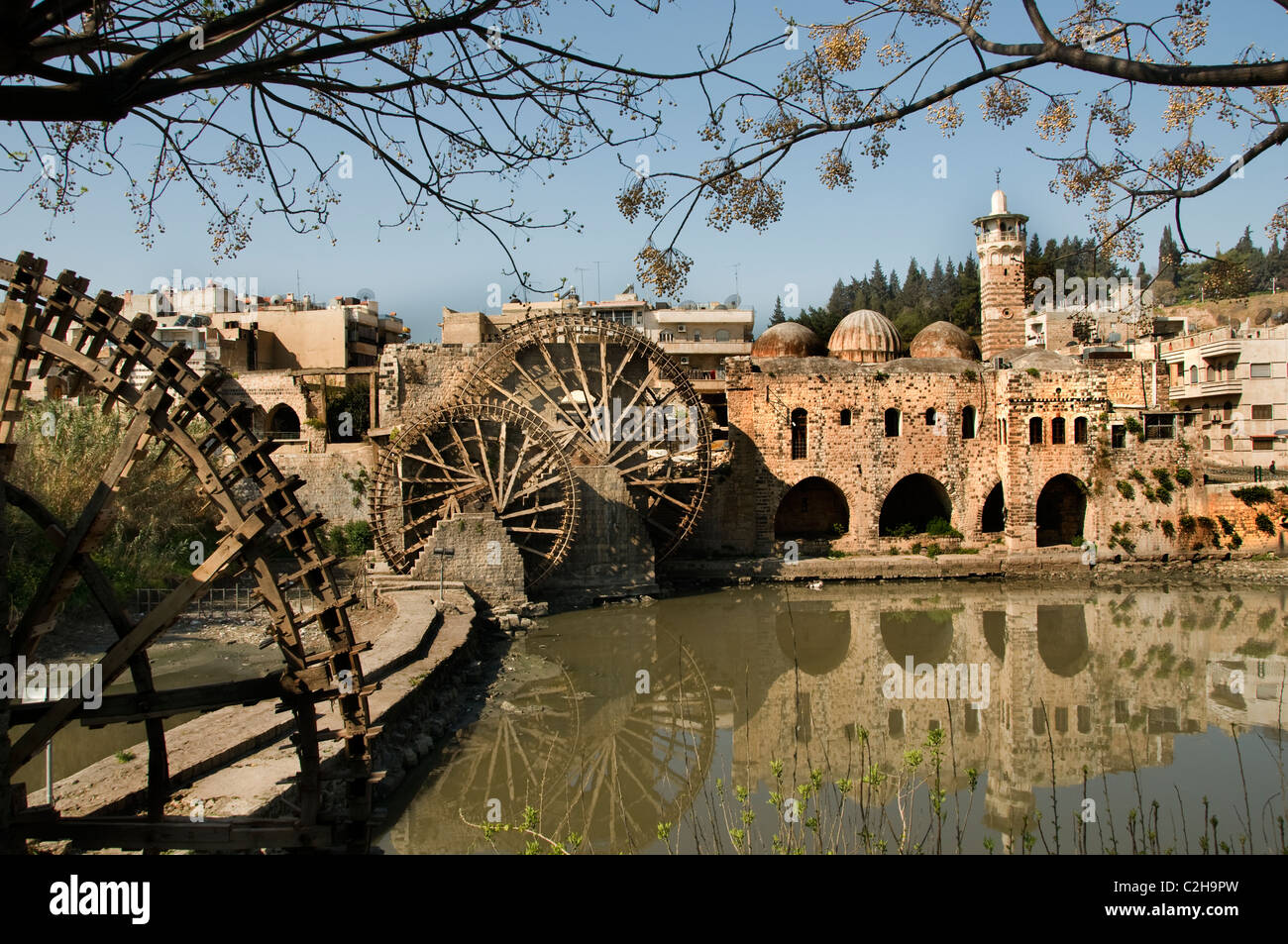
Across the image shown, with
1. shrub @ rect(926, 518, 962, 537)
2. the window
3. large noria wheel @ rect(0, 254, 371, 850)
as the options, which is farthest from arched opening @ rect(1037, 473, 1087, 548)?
large noria wheel @ rect(0, 254, 371, 850)

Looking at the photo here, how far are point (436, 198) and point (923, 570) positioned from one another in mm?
17325

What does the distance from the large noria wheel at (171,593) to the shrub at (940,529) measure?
57.3ft

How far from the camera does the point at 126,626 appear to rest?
5531 mm

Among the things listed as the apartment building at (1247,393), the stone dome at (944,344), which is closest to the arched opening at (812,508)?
the stone dome at (944,344)

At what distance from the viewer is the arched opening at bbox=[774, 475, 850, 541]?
76.9ft

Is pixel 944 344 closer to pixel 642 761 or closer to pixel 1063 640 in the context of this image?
pixel 1063 640

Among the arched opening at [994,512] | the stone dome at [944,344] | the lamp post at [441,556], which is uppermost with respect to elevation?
the stone dome at [944,344]

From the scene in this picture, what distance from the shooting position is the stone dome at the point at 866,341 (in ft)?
88.8

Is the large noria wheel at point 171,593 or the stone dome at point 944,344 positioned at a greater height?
the stone dome at point 944,344

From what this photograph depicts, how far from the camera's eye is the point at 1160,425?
21578mm

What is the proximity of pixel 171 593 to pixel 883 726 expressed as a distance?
25.4 ft

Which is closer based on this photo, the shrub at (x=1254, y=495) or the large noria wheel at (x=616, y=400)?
the large noria wheel at (x=616, y=400)

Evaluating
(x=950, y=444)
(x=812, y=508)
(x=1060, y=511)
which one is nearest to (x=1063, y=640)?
(x=950, y=444)

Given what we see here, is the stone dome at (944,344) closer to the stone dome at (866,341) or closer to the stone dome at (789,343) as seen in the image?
the stone dome at (866,341)
